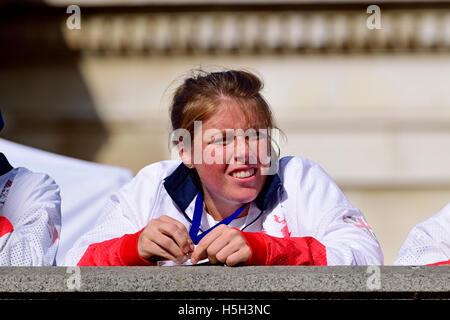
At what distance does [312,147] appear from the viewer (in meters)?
5.77

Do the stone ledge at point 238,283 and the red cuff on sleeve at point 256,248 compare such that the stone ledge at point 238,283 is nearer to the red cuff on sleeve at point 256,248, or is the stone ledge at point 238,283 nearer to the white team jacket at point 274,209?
the red cuff on sleeve at point 256,248

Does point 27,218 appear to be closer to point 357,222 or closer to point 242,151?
point 242,151

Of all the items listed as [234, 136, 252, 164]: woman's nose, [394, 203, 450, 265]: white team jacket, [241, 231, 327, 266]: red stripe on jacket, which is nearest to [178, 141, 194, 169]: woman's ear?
[234, 136, 252, 164]: woman's nose

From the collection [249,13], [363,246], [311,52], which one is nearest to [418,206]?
[311,52]

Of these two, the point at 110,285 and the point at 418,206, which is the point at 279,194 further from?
the point at 418,206

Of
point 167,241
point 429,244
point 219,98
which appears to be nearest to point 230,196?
point 219,98

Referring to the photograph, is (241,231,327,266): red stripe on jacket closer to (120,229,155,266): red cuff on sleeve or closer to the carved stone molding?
(120,229,155,266): red cuff on sleeve

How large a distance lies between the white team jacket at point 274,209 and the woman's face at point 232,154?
0.40ft

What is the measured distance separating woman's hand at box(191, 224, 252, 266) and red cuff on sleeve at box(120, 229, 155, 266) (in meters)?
0.18

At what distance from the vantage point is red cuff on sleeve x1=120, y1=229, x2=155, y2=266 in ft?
6.33

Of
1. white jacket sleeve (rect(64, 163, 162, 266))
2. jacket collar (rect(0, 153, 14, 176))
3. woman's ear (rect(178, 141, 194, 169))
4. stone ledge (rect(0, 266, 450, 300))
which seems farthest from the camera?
jacket collar (rect(0, 153, 14, 176))

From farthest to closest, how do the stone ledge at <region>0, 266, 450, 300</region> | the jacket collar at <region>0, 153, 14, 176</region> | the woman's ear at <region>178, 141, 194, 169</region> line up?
the jacket collar at <region>0, 153, 14, 176</region>
the woman's ear at <region>178, 141, 194, 169</region>
the stone ledge at <region>0, 266, 450, 300</region>

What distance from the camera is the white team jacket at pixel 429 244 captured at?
2.08 meters

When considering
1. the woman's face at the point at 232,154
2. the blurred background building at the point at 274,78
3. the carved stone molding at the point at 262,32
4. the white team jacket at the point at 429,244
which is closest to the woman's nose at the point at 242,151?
the woman's face at the point at 232,154
